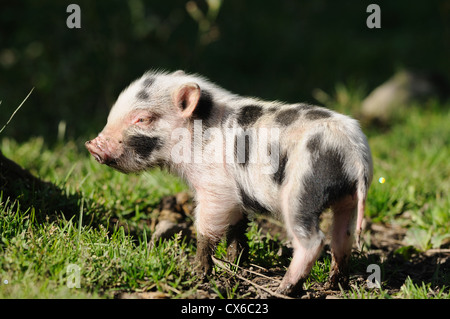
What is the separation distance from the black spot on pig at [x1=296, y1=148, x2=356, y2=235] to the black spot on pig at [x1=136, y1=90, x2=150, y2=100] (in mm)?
1453

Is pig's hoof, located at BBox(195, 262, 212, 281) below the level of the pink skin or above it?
below

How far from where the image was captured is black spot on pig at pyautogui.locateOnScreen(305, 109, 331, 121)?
3.87m

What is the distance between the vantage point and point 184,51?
334 inches

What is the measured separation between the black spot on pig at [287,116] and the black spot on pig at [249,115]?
18 centimetres

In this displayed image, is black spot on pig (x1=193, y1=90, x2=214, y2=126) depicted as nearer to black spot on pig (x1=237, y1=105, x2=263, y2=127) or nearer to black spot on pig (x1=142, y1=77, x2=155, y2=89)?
black spot on pig (x1=237, y1=105, x2=263, y2=127)

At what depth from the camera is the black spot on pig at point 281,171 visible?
3822 millimetres

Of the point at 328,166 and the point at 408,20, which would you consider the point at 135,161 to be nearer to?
the point at 328,166

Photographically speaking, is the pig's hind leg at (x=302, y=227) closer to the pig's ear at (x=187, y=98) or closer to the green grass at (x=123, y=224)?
the green grass at (x=123, y=224)

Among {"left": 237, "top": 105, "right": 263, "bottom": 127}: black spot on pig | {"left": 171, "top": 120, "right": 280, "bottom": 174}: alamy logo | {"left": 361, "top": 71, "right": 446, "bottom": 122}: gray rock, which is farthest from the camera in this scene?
{"left": 361, "top": 71, "right": 446, "bottom": 122}: gray rock

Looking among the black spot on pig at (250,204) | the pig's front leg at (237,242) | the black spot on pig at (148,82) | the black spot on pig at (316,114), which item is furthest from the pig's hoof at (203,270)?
the black spot on pig at (148,82)

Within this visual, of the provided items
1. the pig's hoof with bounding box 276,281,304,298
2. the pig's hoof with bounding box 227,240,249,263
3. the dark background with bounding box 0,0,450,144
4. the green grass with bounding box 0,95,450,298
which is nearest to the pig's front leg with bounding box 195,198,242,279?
the green grass with bounding box 0,95,450,298

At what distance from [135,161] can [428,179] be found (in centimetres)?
366

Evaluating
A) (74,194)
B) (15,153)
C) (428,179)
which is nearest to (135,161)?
(74,194)

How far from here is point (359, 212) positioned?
12.0 ft
